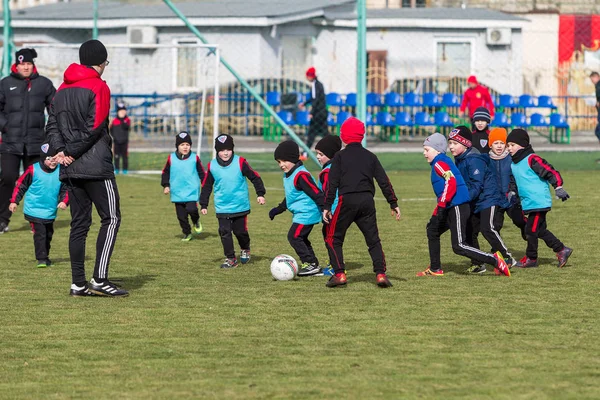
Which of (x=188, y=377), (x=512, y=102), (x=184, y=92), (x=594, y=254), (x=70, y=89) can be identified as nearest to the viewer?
(x=188, y=377)

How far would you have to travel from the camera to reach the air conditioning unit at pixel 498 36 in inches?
1463

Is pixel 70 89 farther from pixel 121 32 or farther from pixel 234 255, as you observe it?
pixel 121 32

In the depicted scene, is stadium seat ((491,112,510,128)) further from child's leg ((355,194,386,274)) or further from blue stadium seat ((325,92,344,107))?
child's leg ((355,194,386,274))

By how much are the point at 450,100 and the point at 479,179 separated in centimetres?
2209

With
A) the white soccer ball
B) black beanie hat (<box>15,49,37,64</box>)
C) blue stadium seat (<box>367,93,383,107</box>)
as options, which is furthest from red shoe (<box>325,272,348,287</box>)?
blue stadium seat (<box>367,93,383,107</box>)

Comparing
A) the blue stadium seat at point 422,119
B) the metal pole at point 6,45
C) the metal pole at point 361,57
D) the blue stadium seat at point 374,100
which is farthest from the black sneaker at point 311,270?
the blue stadium seat at point 374,100

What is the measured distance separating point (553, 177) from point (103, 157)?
4.09 metres

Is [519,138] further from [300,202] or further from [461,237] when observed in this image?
[300,202]

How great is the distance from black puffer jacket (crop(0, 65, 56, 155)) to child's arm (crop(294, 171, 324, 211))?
4363mm

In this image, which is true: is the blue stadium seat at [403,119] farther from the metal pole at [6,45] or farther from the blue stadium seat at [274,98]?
the metal pole at [6,45]

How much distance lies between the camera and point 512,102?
32281 millimetres

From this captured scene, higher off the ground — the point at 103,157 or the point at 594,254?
the point at 103,157

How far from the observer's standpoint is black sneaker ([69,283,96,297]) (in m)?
9.24

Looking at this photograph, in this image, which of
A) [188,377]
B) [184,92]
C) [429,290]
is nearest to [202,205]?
[429,290]
